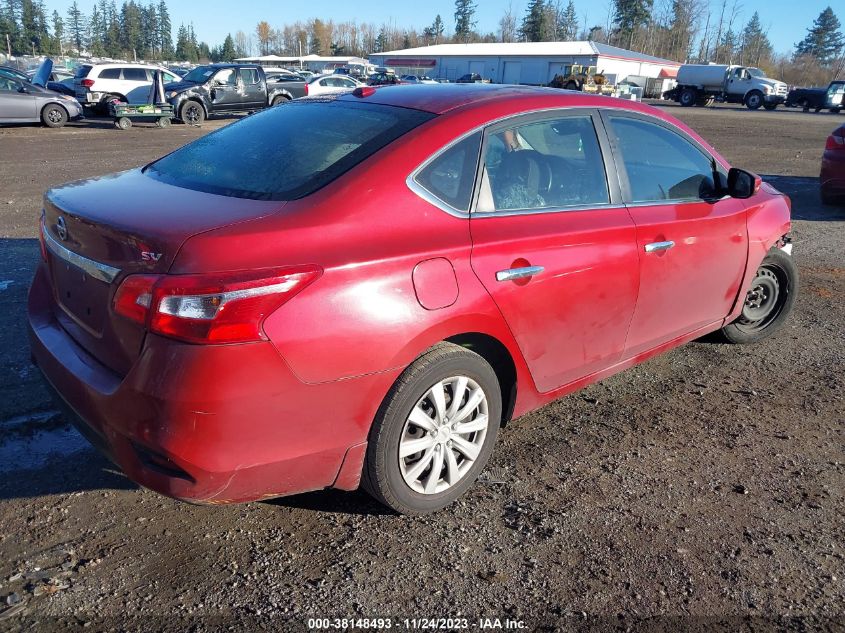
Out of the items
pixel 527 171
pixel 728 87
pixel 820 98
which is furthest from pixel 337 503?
pixel 728 87

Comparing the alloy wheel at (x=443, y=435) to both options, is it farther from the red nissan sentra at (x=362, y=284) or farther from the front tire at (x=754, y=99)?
the front tire at (x=754, y=99)

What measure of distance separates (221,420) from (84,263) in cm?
88

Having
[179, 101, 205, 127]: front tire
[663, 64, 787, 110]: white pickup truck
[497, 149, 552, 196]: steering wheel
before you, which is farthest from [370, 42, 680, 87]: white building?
[497, 149, 552, 196]: steering wheel

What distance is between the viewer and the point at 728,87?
48844 millimetres

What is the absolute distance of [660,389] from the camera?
4.31 m

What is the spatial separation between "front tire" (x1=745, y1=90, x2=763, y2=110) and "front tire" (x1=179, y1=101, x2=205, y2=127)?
39.8 meters

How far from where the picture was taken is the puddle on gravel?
10.6 feet

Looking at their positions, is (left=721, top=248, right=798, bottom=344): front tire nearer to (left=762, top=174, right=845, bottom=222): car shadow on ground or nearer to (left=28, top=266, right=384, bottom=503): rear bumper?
(left=28, top=266, right=384, bottom=503): rear bumper

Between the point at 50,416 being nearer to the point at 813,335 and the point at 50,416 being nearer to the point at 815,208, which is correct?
the point at 813,335

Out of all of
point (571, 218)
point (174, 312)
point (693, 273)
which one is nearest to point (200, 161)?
point (174, 312)

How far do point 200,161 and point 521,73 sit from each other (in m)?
78.7

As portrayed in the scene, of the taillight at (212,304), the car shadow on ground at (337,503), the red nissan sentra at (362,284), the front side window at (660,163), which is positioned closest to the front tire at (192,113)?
the red nissan sentra at (362,284)

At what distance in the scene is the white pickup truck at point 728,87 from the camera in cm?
4694

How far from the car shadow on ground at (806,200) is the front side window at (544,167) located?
7539mm
